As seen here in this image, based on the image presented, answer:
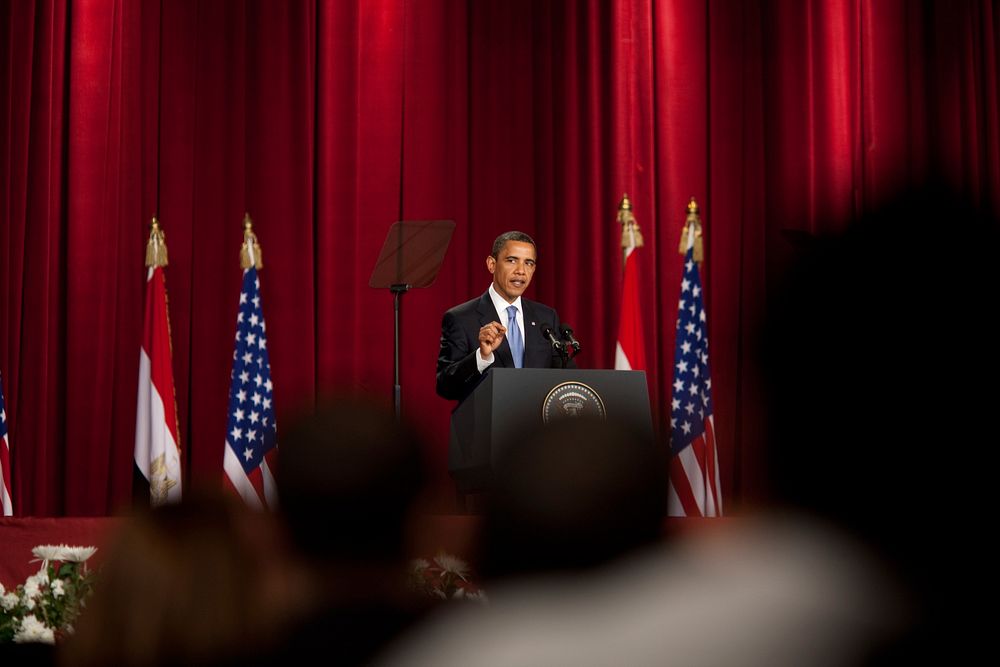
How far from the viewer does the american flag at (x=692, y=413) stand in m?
6.43

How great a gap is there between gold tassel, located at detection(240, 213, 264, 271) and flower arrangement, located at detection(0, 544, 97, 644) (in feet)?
13.0

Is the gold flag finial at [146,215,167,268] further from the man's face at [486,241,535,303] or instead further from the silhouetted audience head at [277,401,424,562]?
the silhouetted audience head at [277,401,424,562]

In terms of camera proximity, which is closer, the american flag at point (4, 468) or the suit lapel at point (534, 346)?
the suit lapel at point (534, 346)

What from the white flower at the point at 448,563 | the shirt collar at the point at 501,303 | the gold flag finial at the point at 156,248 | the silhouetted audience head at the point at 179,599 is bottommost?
the white flower at the point at 448,563

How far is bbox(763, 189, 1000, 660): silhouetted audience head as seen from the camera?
2.09 feet

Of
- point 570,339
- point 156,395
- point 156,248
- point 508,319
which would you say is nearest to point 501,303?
point 508,319

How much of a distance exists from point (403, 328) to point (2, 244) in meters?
2.46

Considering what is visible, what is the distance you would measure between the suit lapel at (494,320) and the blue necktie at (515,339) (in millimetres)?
61

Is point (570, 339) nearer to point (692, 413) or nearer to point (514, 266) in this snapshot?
point (514, 266)

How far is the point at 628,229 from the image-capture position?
689 centimetres

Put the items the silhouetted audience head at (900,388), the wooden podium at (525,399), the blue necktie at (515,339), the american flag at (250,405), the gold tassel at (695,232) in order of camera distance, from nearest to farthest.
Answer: the silhouetted audience head at (900,388), the wooden podium at (525,399), the blue necktie at (515,339), the american flag at (250,405), the gold tassel at (695,232)

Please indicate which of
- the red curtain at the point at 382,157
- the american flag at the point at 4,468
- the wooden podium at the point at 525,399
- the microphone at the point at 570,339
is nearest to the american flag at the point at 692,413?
the red curtain at the point at 382,157

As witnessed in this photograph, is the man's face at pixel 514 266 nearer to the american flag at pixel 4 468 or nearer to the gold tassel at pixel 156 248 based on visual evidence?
the gold tassel at pixel 156 248

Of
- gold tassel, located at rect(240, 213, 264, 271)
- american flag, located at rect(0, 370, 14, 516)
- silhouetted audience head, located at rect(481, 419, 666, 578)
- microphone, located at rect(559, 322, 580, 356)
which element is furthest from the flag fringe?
silhouetted audience head, located at rect(481, 419, 666, 578)
